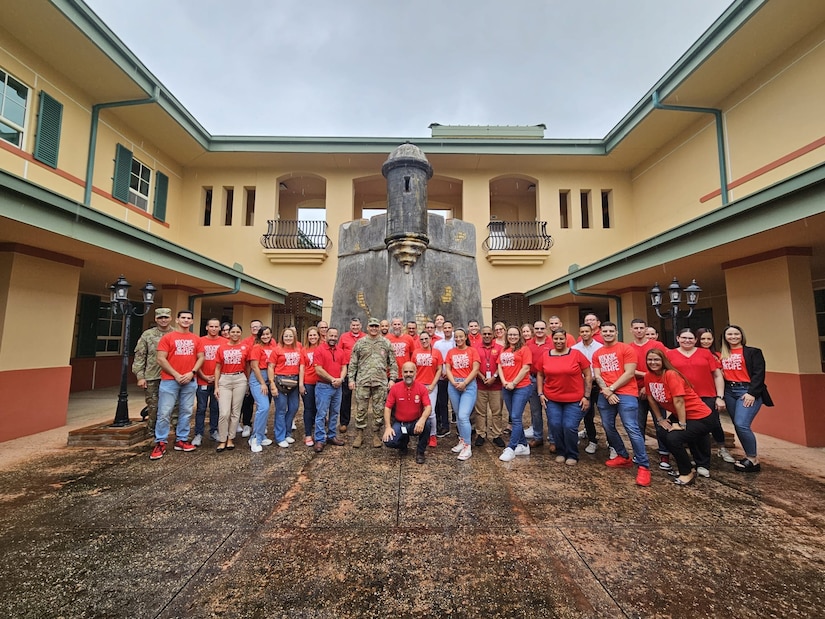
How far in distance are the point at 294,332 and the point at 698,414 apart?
4840 mm

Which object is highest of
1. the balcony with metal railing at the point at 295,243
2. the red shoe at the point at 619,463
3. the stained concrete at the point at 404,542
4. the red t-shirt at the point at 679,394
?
the balcony with metal railing at the point at 295,243

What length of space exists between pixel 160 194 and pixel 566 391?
1369 cm

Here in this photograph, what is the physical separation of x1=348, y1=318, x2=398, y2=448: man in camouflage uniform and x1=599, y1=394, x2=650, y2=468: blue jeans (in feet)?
8.64

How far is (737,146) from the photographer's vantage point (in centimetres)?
928

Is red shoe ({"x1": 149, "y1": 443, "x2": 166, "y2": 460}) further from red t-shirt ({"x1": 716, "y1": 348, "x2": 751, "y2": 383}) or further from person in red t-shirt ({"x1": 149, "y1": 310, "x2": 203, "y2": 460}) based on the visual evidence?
red t-shirt ({"x1": 716, "y1": 348, "x2": 751, "y2": 383})

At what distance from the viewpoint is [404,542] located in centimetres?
271

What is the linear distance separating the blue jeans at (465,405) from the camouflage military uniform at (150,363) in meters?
4.06

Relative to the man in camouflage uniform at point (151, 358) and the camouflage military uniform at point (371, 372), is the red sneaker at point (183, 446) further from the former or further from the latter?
the camouflage military uniform at point (371, 372)

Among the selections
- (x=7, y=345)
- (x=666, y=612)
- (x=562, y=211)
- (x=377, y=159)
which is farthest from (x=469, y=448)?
(x=562, y=211)

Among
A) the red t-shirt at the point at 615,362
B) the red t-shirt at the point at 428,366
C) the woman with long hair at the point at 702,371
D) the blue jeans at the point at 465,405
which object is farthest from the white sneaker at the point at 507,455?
the woman with long hair at the point at 702,371

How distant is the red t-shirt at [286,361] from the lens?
5020mm

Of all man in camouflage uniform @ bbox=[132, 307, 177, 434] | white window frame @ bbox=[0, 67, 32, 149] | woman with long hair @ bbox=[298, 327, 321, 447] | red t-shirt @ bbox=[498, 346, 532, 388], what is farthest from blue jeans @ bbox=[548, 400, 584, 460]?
white window frame @ bbox=[0, 67, 32, 149]

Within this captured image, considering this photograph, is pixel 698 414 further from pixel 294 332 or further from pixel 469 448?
pixel 294 332

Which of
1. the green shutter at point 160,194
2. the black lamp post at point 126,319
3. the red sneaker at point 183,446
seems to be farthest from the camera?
the green shutter at point 160,194
